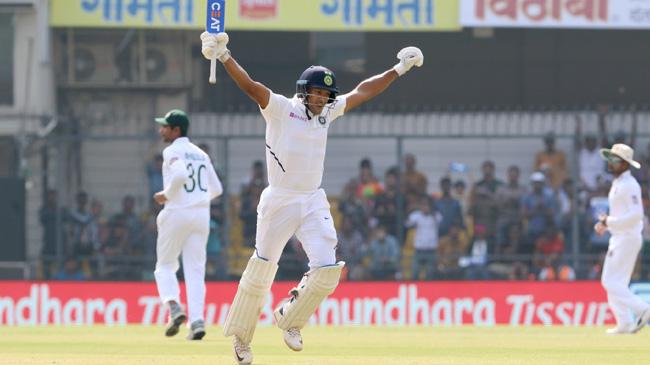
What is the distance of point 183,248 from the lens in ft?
45.7

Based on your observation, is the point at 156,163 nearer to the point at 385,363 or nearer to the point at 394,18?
the point at 394,18

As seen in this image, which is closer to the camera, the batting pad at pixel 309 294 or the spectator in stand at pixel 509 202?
the batting pad at pixel 309 294

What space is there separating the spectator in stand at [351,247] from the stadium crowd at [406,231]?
1 centimetres

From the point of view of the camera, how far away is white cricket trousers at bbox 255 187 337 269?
10156mm

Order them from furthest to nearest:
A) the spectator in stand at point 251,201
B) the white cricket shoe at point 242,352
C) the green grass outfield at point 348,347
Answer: the spectator in stand at point 251,201, the green grass outfield at point 348,347, the white cricket shoe at point 242,352

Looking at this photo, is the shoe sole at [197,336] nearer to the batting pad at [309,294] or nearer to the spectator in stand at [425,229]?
the batting pad at [309,294]

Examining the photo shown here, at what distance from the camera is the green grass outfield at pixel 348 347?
412 inches

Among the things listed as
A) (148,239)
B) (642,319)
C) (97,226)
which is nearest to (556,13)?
(148,239)

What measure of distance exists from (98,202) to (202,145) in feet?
5.74

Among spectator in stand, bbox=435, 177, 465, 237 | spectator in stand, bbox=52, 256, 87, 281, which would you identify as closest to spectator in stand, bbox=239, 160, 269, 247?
spectator in stand, bbox=52, 256, 87, 281

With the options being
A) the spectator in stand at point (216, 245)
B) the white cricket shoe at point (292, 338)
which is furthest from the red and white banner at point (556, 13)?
the white cricket shoe at point (292, 338)

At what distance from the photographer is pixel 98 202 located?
20.4 meters

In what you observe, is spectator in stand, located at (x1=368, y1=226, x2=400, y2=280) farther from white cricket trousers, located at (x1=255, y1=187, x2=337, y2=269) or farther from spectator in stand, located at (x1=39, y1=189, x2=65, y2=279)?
white cricket trousers, located at (x1=255, y1=187, x2=337, y2=269)

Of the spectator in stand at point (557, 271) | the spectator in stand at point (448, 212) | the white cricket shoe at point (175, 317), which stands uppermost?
the spectator in stand at point (448, 212)
